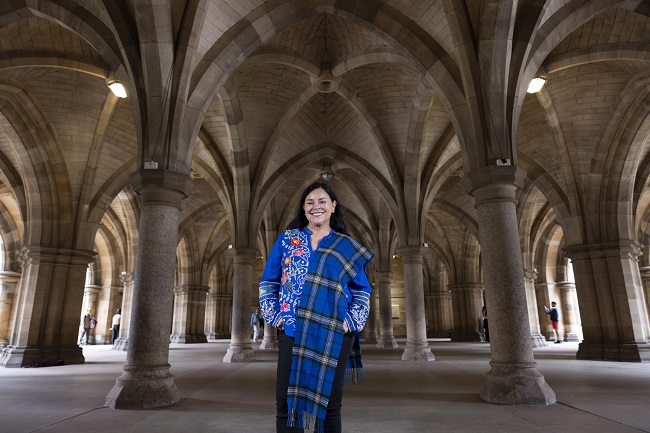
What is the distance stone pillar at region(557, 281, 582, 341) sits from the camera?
2373 centimetres

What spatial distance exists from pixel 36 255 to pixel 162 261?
24.9 feet

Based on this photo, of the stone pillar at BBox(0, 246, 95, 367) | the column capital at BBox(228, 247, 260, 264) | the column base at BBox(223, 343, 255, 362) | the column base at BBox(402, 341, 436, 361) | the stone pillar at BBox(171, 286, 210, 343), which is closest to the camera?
the stone pillar at BBox(0, 246, 95, 367)

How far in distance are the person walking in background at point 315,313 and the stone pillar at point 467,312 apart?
907 inches

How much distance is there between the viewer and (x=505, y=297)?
589 centimetres

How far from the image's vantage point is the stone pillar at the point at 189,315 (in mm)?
24484

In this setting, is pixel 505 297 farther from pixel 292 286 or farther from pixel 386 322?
pixel 386 322

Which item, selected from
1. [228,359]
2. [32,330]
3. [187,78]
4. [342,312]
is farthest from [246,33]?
[32,330]

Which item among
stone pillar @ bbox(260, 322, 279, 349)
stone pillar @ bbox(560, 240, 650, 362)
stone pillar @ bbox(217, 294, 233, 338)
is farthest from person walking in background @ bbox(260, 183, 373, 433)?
stone pillar @ bbox(217, 294, 233, 338)

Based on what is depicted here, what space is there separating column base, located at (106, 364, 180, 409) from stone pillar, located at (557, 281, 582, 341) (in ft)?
78.1

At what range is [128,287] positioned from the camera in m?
19.5

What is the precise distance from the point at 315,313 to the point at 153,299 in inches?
170

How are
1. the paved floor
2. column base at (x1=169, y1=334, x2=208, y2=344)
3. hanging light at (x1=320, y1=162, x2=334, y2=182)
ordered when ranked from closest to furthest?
the paved floor
hanging light at (x1=320, y1=162, x2=334, y2=182)
column base at (x1=169, y1=334, x2=208, y2=344)

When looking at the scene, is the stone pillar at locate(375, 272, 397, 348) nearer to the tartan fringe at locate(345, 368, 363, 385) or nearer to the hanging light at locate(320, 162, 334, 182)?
the hanging light at locate(320, 162, 334, 182)

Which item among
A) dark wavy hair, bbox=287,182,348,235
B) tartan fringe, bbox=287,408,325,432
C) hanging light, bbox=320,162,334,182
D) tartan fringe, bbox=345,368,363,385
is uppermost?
hanging light, bbox=320,162,334,182
